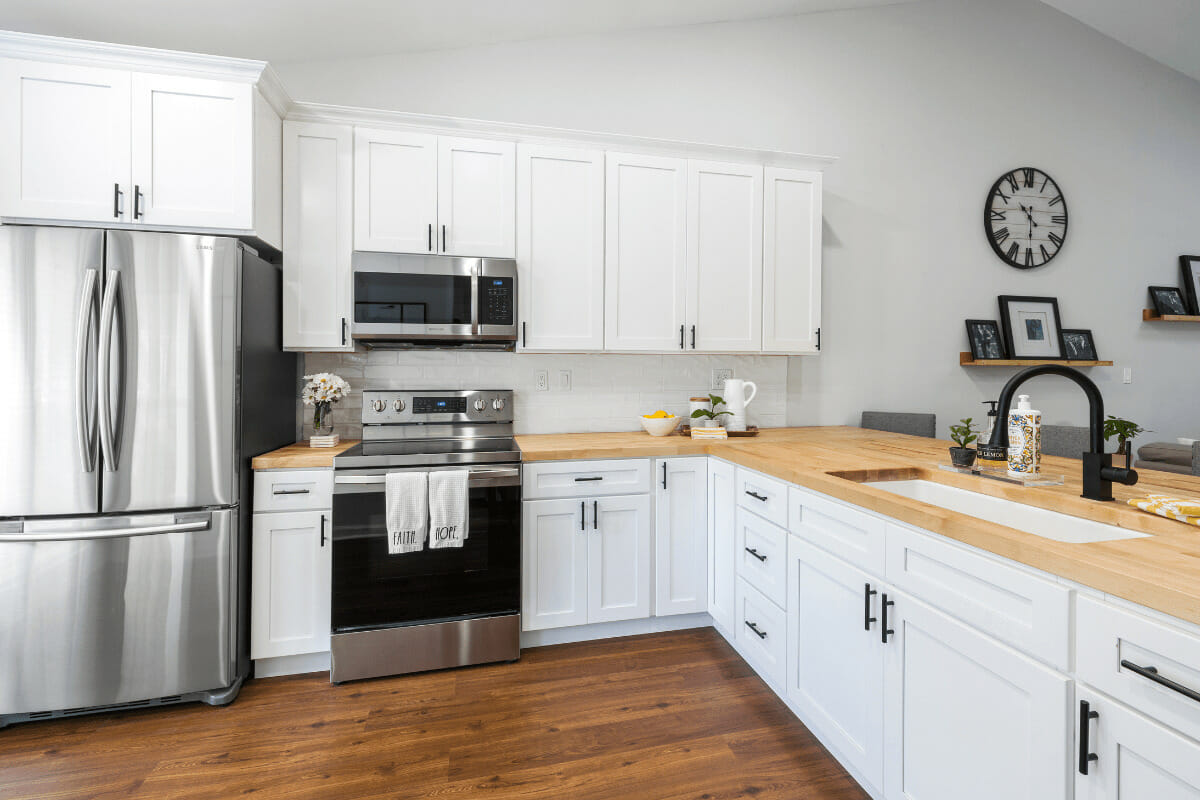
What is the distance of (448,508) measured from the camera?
2.24 meters

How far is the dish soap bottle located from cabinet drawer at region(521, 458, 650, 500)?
1.40 meters

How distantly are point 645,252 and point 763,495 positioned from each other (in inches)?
56.0

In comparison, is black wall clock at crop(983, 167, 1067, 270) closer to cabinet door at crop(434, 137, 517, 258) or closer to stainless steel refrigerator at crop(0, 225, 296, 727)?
cabinet door at crop(434, 137, 517, 258)

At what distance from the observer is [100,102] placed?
6.94ft

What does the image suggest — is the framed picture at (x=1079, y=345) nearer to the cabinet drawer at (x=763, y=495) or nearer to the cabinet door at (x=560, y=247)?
the cabinet drawer at (x=763, y=495)

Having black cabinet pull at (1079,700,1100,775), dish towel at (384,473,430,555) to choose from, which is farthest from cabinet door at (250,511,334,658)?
black cabinet pull at (1079,700,1100,775)

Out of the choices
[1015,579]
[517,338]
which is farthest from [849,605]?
[517,338]

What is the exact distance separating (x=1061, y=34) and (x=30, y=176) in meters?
6.10

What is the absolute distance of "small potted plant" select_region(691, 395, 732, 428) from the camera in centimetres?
293

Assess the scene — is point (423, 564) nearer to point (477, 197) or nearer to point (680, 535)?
point (680, 535)

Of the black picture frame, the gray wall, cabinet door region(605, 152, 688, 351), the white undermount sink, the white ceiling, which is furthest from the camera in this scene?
the black picture frame

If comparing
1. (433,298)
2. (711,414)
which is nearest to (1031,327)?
(711,414)

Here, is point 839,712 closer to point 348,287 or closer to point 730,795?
point 730,795

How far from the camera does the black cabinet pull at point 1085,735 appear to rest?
3.01ft
